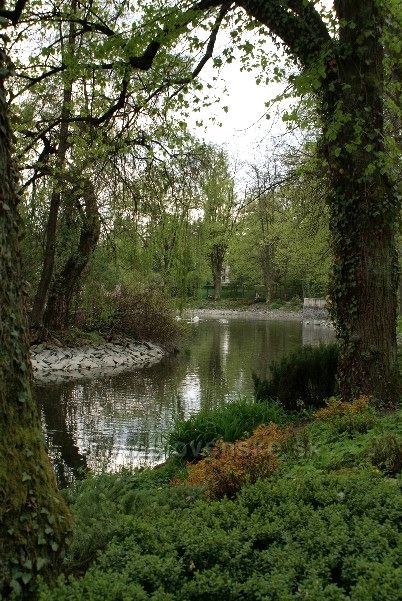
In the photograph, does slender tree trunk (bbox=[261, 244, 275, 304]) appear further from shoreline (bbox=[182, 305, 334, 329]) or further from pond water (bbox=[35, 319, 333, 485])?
pond water (bbox=[35, 319, 333, 485])

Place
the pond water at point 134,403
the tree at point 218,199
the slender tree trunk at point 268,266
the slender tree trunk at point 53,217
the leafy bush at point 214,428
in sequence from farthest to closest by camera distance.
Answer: the slender tree trunk at point 268,266
the slender tree trunk at point 53,217
the tree at point 218,199
the pond water at point 134,403
the leafy bush at point 214,428

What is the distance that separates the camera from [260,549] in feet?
10.5

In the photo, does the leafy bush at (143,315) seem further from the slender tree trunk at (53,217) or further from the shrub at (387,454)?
the shrub at (387,454)

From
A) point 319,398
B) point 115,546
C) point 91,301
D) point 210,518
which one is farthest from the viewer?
point 91,301

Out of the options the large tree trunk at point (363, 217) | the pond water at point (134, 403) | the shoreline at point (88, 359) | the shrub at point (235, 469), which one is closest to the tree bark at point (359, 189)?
the large tree trunk at point (363, 217)

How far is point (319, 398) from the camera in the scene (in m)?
9.93

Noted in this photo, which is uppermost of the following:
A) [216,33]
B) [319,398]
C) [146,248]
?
[216,33]

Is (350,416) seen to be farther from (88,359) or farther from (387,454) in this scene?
(88,359)

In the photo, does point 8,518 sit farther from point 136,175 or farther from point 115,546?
point 136,175

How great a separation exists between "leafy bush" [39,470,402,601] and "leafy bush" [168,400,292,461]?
3.80m

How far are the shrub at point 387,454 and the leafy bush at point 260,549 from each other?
2.76ft

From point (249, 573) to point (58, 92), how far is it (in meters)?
12.7

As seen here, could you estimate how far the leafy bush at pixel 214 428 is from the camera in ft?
25.0

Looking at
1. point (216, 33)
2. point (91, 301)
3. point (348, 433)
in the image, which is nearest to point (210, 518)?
point (348, 433)
